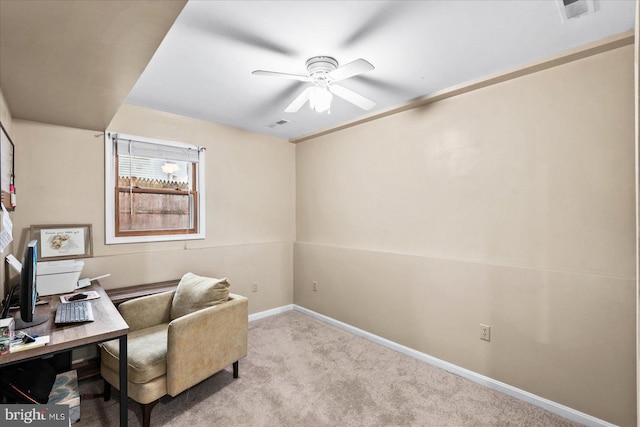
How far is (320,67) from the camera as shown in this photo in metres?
2.12

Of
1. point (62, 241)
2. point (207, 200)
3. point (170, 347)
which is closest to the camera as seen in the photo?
point (170, 347)

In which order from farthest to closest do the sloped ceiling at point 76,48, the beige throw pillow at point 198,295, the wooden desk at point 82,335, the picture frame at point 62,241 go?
the picture frame at point 62,241, the beige throw pillow at point 198,295, the wooden desk at point 82,335, the sloped ceiling at point 76,48

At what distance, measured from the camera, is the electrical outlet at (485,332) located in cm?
249

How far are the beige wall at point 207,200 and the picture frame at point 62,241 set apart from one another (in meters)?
0.06

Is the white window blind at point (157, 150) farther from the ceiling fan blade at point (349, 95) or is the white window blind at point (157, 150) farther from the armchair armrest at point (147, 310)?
the ceiling fan blade at point (349, 95)

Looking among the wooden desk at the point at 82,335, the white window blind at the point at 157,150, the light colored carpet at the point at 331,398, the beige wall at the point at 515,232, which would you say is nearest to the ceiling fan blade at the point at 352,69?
the beige wall at the point at 515,232

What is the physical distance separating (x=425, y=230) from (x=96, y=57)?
2742 mm

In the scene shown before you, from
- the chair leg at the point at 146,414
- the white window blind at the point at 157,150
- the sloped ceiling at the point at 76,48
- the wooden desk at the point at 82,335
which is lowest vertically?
the chair leg at the point at 146,414

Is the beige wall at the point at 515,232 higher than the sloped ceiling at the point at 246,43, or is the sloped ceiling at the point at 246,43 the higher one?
the sloped ceiling at the point at 246,43

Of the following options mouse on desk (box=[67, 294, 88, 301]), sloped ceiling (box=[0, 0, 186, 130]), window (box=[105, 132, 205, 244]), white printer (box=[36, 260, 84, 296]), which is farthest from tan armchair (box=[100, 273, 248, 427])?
sloped ceiling (box=[0, 0, 186, 130])

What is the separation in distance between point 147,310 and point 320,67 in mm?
2333

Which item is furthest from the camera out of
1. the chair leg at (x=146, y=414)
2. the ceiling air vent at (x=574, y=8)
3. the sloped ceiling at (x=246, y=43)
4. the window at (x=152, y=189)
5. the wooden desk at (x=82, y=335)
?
the window at (x=152, y=189)

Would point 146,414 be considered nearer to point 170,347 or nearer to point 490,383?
point 170,347

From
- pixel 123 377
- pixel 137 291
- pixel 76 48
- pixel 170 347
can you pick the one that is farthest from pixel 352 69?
pixel 137 291
